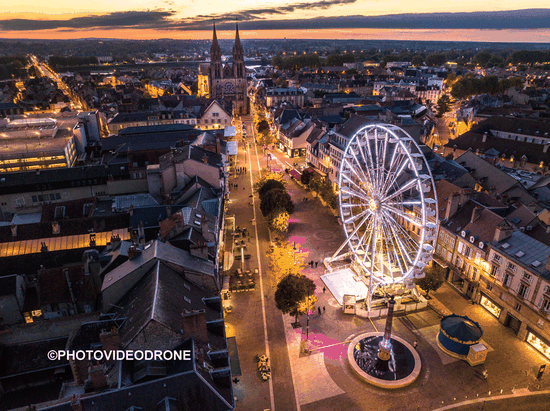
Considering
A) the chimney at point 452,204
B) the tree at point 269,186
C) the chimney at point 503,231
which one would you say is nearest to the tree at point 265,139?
the tree at point 269,186

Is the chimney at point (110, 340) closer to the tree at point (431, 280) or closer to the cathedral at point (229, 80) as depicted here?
the tree at point (431, 280)

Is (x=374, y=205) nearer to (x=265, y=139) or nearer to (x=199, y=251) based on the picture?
(x=199, y=251)

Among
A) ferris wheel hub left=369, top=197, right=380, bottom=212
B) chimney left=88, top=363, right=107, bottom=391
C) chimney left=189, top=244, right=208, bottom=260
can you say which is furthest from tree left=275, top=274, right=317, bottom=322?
chimney left=88, top=363, right=107, bottom=391

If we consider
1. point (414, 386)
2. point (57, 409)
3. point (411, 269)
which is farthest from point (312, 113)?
point (57, 409)

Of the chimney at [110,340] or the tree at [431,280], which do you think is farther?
the tree at [431,280]

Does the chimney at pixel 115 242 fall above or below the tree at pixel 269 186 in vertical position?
above

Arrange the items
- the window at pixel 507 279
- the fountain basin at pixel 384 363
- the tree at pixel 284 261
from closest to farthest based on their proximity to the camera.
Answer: the fountain basin at pixel 384 363, the window at pixel 507 279, the tree at pixel 284 261

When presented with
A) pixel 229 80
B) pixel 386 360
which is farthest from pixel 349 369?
pixel 229 80

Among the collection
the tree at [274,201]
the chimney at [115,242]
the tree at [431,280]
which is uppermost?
the chimney at [115,242]
